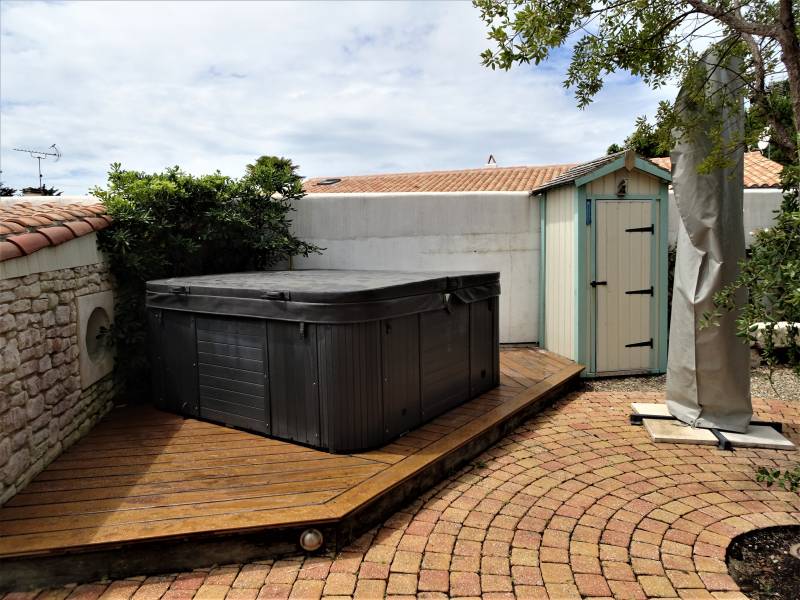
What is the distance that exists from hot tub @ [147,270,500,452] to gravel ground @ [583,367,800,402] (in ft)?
6.12

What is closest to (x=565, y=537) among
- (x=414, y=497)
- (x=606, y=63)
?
(x=414, y=497)

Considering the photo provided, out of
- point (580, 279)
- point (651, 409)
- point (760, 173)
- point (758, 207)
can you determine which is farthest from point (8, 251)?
point (760, 173)

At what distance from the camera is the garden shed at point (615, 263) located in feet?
19.4

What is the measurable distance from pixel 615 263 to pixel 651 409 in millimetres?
1868

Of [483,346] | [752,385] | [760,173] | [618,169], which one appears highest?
[760,173]

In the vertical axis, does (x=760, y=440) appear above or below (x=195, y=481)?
below

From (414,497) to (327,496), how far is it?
2.09ft

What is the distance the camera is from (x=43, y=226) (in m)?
3.85

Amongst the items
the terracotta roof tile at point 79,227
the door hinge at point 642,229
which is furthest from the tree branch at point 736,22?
the terracotta roof tile at point 79,227

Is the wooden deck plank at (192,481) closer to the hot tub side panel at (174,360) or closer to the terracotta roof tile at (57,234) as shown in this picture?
the hot tub side panel at (174,360)

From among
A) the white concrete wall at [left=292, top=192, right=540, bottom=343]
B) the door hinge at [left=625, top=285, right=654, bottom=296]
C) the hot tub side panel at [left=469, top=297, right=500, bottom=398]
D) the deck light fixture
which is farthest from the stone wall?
the door hinge at [left=625, top=285, right=654, bottom=296]

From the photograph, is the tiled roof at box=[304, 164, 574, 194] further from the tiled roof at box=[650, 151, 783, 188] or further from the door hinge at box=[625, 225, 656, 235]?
the door hinge at box=[625, 225, 656, 235]

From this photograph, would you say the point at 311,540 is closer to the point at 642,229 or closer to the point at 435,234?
the point at 435,234

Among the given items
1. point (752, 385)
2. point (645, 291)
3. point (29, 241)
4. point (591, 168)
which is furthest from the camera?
point (645, 291)
